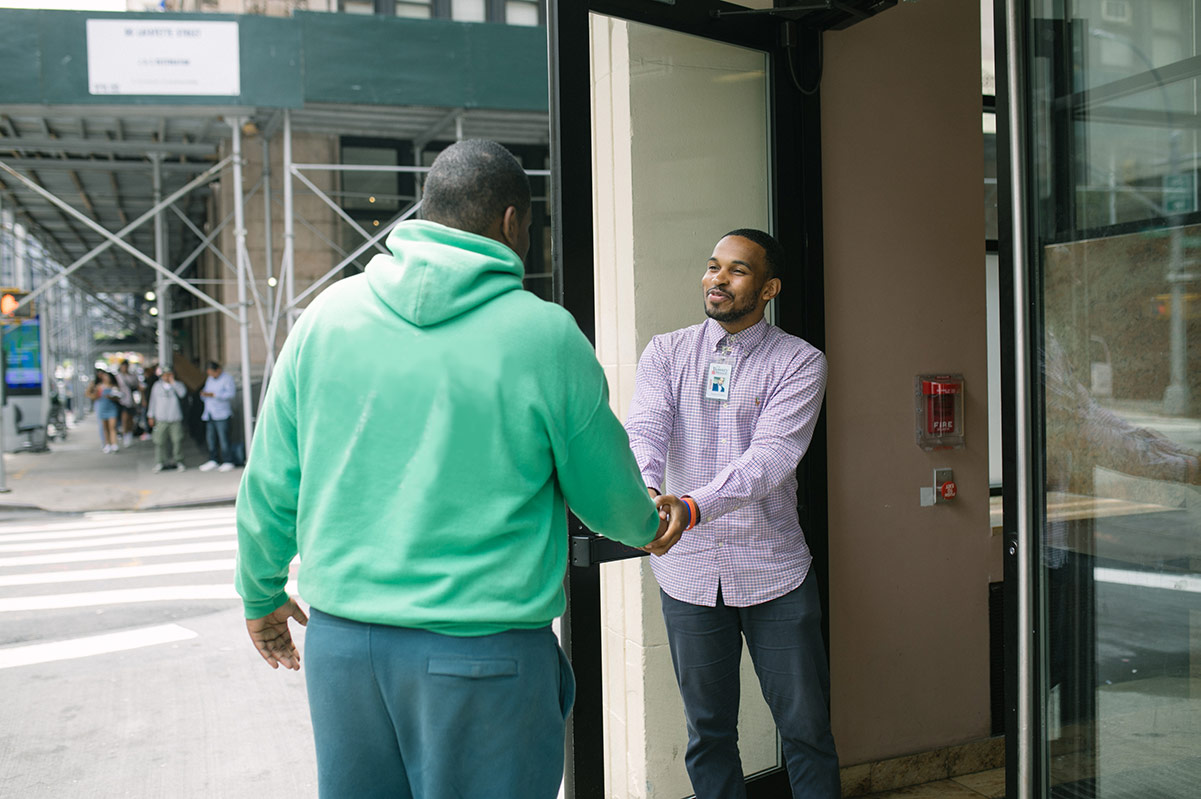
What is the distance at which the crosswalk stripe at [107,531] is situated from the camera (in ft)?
36.8

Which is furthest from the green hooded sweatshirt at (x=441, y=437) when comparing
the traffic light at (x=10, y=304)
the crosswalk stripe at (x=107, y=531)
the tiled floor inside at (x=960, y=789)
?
the traffic light at (x=10, y=304)

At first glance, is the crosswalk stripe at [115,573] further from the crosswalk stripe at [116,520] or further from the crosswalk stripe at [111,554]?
the crosswalk stripe at [116,520]

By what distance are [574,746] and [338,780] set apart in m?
1.25

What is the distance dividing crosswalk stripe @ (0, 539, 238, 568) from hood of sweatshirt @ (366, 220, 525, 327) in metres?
9.15

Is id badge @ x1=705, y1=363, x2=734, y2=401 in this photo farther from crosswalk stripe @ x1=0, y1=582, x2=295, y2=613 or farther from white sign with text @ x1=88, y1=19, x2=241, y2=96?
white sign with text @ x1=88, y1=19, x2=241, y2=96

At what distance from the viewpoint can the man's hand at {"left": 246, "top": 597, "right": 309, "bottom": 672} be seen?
227 centimetres

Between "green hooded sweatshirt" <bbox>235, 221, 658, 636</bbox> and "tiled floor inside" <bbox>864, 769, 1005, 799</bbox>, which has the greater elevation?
"green hooded sweatshirt" <bbox>235, 221, 658, 636</bbox>

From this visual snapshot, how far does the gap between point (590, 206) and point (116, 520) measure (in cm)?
1147

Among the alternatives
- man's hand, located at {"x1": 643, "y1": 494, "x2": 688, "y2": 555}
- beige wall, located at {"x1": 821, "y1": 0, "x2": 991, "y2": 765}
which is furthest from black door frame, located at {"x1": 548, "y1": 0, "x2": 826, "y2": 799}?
man's hand, located at {"x1": 643, "y1": 494, "x2": 688, "y2": 555}

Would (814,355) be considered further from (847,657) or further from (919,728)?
(919,728)

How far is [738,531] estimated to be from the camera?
317cm

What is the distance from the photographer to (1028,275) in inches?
117

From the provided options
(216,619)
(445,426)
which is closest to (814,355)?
(445,426)

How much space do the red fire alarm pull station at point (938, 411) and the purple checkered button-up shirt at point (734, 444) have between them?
119 centimetres
